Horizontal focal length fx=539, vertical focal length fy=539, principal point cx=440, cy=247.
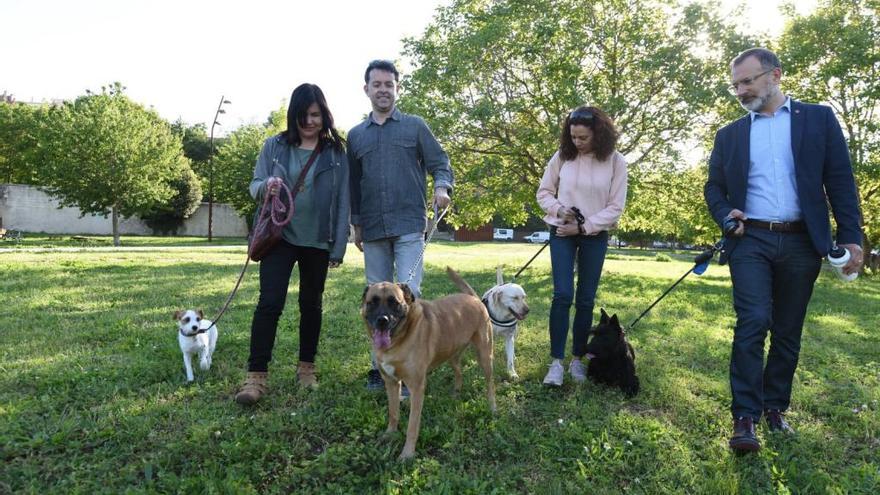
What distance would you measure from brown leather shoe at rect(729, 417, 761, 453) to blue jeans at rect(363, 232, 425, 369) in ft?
8.17

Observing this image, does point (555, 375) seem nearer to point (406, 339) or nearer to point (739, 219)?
point (406, 339)

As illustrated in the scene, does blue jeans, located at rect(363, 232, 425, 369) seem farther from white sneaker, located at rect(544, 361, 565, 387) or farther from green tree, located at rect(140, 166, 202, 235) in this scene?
green tree, located at rect(140, 166, 202, 235)

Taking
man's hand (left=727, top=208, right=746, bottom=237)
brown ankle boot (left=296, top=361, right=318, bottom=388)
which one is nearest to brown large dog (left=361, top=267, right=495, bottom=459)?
brown ankle boot (left=296, top=361, right=318, bottom=388)

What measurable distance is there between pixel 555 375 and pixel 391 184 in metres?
2.19

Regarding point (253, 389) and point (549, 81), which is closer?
point (253, 389)

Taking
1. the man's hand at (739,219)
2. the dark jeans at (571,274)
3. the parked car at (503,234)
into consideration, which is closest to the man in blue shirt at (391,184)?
the dark jeans at (571,274)

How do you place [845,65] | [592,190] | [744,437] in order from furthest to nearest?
[845,65] < [592,190] < [744,437]

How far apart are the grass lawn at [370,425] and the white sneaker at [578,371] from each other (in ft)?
0.78

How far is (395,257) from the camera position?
473 centimetres

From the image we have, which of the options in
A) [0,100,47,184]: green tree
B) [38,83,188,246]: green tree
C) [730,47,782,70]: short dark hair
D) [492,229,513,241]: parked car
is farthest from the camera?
[492,229,513,241]: parked car

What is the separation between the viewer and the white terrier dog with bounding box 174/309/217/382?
15.9 feet

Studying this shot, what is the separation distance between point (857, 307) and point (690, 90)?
613 cm

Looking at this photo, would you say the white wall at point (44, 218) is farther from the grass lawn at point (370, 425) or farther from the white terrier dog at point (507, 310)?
the white terrier dog at point (507, 310)

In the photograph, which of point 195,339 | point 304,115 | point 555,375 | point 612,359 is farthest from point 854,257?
point 195,339
